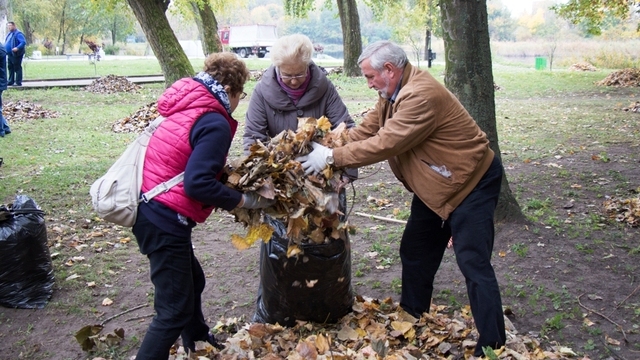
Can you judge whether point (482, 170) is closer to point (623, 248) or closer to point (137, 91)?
point (623, 248)

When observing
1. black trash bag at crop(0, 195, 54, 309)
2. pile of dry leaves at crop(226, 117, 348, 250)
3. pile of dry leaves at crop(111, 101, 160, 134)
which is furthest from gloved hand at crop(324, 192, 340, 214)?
pile of dry leaves at crop(111, 101, 160, 134)

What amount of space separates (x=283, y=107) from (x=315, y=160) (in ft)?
2.01

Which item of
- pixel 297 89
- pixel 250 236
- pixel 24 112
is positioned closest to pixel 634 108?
pixel 297 89

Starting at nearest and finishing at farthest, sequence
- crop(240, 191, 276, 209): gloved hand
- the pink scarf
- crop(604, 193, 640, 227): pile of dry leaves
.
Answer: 1. crop(240, 191, 276, 209): gloved hand
2. the pink scarf
3. crop(604, 193, 640, 227): pile of dry leaves

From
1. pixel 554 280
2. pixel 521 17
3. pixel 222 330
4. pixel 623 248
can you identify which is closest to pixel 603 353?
pixel 554 280

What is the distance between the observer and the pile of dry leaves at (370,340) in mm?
3163

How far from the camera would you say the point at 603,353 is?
11.2 feet

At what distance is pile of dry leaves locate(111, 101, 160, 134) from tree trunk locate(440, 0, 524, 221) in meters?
8.07

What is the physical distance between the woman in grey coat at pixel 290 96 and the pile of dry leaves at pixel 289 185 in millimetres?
300

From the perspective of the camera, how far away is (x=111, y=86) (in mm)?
17844

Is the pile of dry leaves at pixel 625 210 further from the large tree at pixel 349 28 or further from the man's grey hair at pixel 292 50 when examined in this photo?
the large tree at pixel 349 28

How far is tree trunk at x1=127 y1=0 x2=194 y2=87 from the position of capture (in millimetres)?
11883

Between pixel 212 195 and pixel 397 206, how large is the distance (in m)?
3.99

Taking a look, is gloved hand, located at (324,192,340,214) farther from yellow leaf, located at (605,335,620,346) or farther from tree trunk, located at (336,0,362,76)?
tree trunk, located at (336,0,362,76)
